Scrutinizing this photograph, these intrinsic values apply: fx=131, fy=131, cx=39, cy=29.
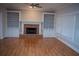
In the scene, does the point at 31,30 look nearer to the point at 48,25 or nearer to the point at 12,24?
the point at 48,25

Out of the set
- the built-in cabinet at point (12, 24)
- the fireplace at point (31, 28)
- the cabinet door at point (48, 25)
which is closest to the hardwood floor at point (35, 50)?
the built-in cabinet at point (12, 24)

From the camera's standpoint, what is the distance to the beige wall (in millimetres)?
7842

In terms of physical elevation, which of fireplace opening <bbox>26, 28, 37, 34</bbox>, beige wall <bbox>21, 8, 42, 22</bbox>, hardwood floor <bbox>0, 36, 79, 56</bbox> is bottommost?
hardwood floor <bbox>0, 36, 79, 56</bbox>

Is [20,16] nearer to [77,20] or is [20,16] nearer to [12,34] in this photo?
[12,34]

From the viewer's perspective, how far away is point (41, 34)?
795cm

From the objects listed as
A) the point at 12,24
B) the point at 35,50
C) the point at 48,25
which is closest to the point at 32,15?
the point at 48,25

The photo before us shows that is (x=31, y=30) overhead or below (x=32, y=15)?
below

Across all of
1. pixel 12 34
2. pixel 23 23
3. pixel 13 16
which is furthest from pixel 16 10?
pixel 12 34

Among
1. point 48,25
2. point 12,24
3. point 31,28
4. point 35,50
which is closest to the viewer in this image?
point 35,50

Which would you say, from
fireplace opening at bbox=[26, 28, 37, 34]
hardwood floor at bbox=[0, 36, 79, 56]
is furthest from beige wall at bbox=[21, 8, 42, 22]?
hardwood floor at bbox=[0, 36, 79, 56]

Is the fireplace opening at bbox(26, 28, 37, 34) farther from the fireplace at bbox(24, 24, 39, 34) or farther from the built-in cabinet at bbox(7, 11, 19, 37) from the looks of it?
the built-in cabinet at bbox(7, 11, 19, 37)

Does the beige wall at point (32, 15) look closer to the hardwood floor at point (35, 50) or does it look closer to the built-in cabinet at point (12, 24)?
the built-in cabinet at point (12, 24)

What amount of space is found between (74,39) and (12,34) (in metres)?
4.15

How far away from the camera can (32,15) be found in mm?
7926
